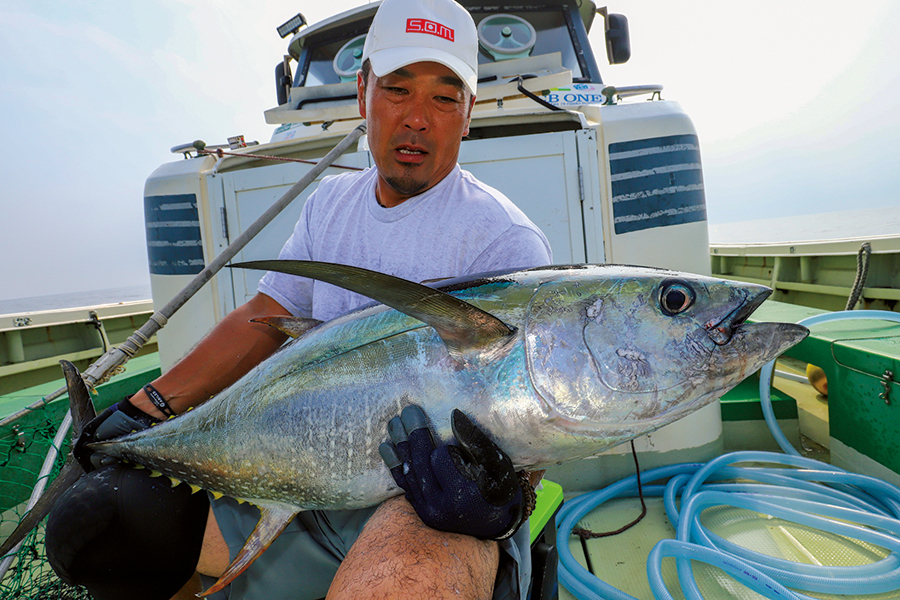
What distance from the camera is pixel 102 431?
134cm

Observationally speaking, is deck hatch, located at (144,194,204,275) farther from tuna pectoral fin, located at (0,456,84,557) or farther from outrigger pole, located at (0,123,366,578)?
tuna pectoral fin, located at (0,456,84,557)

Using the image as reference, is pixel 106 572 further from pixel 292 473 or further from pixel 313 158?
pixel 313 158

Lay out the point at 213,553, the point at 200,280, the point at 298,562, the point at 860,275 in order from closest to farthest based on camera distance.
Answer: the point at 298,562 → the point at 213,553 → the point at 200,280 → the point at 860,275

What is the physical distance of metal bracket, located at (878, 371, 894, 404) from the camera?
2.06m

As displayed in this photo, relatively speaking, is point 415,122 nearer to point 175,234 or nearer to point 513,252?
point 513,252

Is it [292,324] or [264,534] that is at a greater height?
→ [292,324]

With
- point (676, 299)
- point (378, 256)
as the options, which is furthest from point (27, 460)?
point (676, 299)

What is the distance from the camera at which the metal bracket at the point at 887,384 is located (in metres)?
2.06

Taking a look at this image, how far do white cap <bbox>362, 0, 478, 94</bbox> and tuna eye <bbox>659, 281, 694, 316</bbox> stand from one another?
0.90 m

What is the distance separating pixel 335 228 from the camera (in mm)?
1559

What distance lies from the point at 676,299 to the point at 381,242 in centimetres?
86

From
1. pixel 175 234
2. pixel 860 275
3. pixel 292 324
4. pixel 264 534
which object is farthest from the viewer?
Result: pixel 860 275

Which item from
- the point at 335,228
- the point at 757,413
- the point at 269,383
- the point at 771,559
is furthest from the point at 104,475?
the point at 757,413

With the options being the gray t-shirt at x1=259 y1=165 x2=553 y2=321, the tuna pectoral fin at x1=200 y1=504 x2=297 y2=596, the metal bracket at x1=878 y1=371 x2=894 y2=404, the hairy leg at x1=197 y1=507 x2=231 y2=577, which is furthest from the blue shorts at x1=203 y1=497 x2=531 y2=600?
the metal bracket at x1=878 y1=371 x2=894 y2=404
